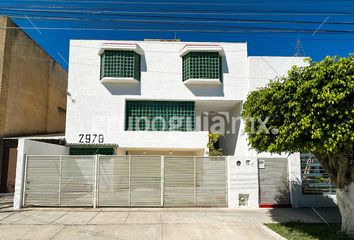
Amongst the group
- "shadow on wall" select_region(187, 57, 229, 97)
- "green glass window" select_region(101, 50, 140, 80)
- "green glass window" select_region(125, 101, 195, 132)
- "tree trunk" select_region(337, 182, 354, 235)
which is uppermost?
"green glass window" select_region(101, 50, 140, 80)

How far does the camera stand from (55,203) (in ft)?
36.4

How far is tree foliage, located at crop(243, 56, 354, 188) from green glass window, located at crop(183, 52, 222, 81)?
6.86 m

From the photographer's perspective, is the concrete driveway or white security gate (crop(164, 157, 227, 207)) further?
white security gate (crop(164, 157, 227, 207))

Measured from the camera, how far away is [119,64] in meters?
14.8

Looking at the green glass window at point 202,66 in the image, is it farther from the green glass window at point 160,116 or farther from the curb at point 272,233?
the curb at point 272,233

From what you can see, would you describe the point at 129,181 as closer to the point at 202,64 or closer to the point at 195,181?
the point at 195,181

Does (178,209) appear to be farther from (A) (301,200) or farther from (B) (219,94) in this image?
(B) (219,94)

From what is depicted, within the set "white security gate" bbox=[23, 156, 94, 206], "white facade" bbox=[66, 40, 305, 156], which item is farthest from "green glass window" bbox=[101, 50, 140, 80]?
"white security gate" bbox=[23, 156, 94, 206]

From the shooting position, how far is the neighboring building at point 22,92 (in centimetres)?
1587

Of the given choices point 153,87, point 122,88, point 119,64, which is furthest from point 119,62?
point 153,87

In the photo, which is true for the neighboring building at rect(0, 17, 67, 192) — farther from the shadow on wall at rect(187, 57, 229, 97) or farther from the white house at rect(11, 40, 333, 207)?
the shadow on wall at rect(187, 57, 229, 97)

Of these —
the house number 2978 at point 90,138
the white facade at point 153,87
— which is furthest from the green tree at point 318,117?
the house number 2978 at point 90,138

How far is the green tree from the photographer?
653 centimetres

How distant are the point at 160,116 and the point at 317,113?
961cm
